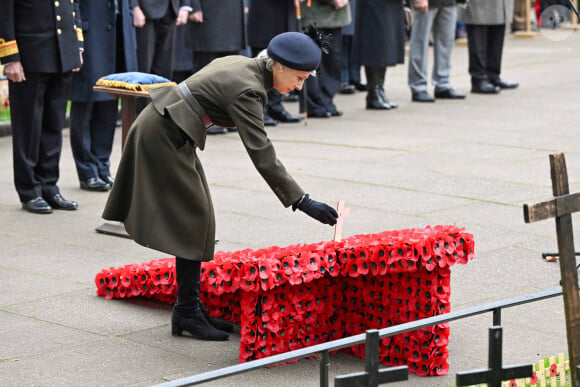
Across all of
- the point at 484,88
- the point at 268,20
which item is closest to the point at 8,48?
the point at 268,20

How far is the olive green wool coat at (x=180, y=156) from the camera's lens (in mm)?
5449

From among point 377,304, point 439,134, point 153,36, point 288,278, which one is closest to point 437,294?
point 377,304

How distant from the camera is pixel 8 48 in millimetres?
8195

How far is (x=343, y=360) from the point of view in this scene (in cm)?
546

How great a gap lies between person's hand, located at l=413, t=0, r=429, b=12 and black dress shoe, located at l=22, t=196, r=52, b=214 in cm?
622

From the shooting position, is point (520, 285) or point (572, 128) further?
point (572, 128)

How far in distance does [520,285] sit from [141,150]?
2.29m

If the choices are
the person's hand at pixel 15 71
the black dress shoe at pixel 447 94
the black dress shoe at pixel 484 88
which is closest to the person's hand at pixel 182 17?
the person's hand at pixel 15 71

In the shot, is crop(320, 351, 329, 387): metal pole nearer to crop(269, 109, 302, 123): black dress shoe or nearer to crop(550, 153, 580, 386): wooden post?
crop(550, 153, 580, 386): wooden post

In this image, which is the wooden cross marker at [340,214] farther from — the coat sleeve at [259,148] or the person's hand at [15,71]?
the person's hand at [15,71]

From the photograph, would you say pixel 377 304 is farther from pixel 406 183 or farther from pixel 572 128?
pixel 572 128

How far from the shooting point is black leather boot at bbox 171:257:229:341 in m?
5.67

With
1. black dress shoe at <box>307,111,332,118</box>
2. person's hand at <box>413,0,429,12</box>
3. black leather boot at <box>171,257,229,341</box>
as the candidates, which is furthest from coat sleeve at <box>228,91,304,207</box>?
person's hand at <box>413,0,429,12</box>

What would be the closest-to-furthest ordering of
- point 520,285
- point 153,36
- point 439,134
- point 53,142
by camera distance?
point 520,285 < point 53,142 < point 153,36 < point 439,134
